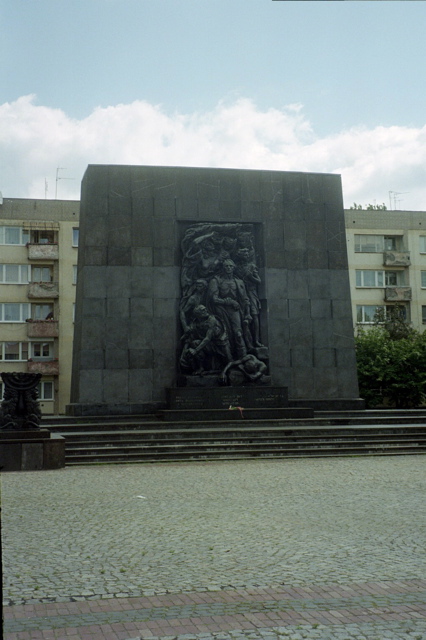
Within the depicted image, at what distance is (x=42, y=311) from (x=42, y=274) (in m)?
2.43

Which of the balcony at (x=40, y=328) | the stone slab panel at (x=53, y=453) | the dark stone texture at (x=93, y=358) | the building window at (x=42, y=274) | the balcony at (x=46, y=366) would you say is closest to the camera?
the stone slab panel at (x=53, y=453)

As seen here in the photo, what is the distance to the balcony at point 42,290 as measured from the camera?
157 feet

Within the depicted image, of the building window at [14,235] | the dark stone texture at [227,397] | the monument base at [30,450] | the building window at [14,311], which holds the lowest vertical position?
the monument base at [30,450]

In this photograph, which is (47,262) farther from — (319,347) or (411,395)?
(319,347)

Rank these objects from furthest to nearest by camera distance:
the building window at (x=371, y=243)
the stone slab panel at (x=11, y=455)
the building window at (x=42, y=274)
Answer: the building window at (x=371, y=243)
the building window at (x=42, y=274)
the stone slab panel at (x=11, y=455)

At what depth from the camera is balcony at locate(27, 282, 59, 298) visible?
47844mm

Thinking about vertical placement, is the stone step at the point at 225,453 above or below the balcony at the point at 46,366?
below

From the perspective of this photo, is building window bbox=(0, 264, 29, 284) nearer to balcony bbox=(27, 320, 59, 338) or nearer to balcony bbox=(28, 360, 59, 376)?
balcony bbox=(27, 320, 59, 338)

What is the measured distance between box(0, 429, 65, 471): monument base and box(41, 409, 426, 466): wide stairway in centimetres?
111

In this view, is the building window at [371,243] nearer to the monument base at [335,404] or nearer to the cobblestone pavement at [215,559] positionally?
the monument base at [335,404]

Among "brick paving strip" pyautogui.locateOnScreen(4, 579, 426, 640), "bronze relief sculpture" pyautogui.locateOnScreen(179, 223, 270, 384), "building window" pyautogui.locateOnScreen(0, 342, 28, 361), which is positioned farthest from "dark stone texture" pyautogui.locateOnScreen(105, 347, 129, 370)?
"building window" pyautogui.locateOnScreen(0, 342, 28, 361)

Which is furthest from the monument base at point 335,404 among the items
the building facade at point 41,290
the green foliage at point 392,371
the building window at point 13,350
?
the building window at point 13,350

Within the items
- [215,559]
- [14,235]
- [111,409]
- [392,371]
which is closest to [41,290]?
[14,235]

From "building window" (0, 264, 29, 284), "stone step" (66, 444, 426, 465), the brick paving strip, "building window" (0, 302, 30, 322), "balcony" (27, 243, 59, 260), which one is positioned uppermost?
"balcony" (27, 243, 59, 260)
